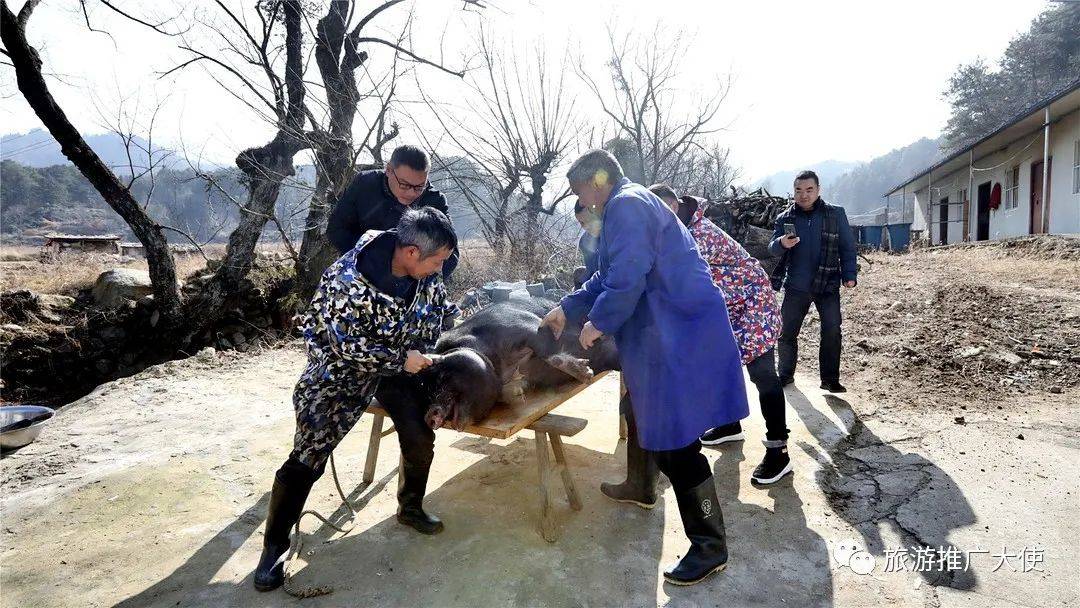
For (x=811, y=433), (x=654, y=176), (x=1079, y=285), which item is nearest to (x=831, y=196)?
(x=654, y=176)

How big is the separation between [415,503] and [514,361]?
1.07 meters

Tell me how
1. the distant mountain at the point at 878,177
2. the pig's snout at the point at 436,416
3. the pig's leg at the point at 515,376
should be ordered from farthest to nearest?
the distant mountain at the point at 878,177 → the pig's leg at the point at 515,376 → the pig's snout at the point at 436,416

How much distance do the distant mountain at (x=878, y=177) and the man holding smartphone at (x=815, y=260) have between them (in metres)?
67.6

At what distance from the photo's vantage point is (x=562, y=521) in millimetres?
2631

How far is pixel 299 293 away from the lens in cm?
835

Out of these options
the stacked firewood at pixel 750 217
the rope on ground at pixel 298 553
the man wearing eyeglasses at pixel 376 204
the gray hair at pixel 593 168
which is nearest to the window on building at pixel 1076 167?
the stacked firewood at pixel 750 217

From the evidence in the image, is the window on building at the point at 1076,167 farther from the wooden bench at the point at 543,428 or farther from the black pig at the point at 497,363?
the wooden bench at the point at 543,428

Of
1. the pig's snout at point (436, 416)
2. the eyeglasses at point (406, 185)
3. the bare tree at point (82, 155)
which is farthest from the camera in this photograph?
the bare tree at point (82, 155)

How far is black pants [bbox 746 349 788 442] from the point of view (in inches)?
111

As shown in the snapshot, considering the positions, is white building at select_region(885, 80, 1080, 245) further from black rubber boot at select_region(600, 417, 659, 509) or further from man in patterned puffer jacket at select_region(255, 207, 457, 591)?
man in patterned puffer jacket at select_region(255, 207, 457, 591)

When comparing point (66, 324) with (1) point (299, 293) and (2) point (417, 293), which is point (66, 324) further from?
(2) point (417, 293)

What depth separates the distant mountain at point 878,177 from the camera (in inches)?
2539

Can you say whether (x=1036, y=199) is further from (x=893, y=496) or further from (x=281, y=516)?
(x=281, y=516)

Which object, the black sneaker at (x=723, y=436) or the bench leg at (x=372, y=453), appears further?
the black sneaker at (x=723, y=436)
